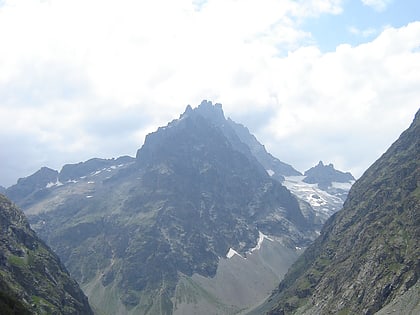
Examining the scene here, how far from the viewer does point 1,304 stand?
13038cm

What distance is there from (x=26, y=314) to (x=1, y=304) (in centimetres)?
1300

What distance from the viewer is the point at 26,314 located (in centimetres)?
14175

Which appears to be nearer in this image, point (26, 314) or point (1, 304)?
point (1, 304)
